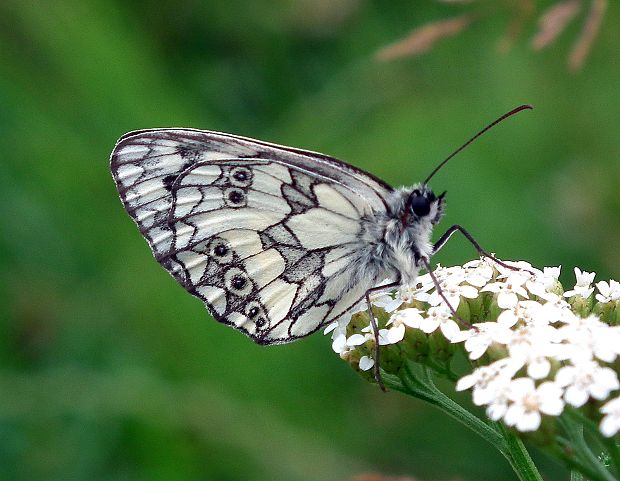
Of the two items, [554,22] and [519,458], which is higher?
[554,22]

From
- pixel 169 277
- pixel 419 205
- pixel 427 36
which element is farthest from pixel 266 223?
pixel 169 277

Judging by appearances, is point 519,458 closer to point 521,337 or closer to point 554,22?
point 521,337

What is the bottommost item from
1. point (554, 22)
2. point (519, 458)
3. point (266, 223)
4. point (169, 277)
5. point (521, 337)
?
point (519, 458)

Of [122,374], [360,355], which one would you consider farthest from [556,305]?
[122,374]

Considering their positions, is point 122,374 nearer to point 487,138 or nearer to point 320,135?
point 320,135

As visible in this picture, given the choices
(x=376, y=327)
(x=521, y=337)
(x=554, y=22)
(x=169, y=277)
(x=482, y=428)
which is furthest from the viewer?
(x=169, y=277)

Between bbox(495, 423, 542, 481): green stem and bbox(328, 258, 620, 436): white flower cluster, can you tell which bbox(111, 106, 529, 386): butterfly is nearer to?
bbox(328, 258, 620, 436): white flower cluster
